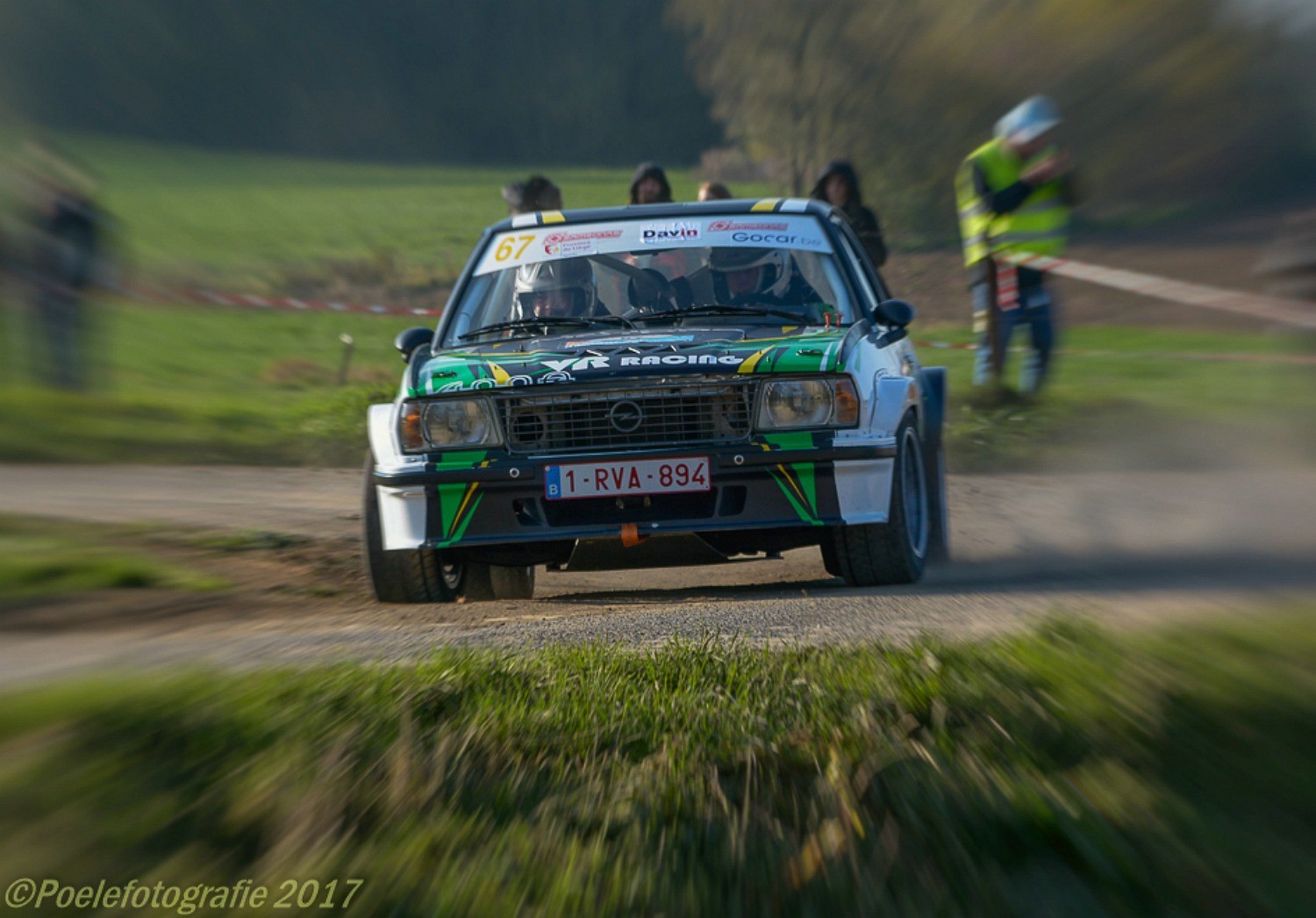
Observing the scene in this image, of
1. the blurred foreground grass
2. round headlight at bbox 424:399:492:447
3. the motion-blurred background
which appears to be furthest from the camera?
round headlight at bbox 424:399:492:447

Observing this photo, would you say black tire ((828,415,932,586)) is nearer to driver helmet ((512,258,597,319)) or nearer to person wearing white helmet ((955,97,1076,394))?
driver helmet ((512,258,597,319))

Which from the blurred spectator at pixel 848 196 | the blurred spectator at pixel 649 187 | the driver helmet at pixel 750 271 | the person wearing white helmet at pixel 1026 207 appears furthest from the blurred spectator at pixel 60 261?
the driver helmet at pixel 750 271

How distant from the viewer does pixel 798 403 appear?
568 cm

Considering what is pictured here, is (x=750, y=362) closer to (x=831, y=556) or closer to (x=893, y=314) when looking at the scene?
(x=831, y=556)

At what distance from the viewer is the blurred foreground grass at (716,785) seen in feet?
7.41

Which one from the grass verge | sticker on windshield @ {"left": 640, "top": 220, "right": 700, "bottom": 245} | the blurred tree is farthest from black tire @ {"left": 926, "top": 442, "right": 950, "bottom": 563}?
the blurred tree

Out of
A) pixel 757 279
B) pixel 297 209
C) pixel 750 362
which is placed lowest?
pixel 750 362

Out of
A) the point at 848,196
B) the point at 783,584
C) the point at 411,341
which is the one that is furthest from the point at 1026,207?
the point at 411,341

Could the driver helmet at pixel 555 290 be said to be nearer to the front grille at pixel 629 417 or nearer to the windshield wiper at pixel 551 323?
the windshield wiper at pixel 551 323

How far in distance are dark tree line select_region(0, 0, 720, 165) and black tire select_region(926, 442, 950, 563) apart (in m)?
21.1

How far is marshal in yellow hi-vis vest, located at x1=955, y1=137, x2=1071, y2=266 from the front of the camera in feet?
38.9

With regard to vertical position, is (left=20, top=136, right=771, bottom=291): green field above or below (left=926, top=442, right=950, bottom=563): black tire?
above

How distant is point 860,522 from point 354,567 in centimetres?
271

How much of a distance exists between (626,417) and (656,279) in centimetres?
113
